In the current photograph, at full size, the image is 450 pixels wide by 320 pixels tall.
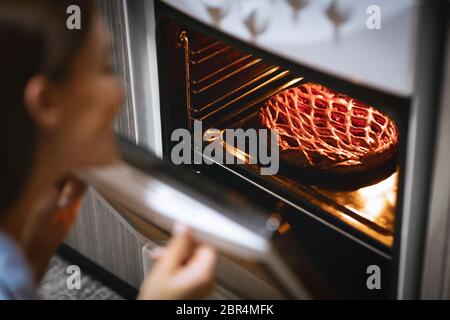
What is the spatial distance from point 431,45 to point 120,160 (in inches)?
16.5

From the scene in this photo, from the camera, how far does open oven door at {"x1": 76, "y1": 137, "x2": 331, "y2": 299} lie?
68cm

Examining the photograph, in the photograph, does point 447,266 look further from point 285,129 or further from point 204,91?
point 204,91

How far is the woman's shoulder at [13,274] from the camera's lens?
2.62ft

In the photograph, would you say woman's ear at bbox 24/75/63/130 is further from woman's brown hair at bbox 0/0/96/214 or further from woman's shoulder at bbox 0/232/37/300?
woman's shoulder at bbox 0/232/37/300

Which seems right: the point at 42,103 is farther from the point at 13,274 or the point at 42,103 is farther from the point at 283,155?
the point at 283,155

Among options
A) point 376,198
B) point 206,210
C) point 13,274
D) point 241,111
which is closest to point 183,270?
point 206,210

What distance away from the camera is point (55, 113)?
2.09 feet

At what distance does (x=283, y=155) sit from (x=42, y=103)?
757 millimetres

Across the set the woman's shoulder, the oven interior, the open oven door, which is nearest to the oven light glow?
the oven interior

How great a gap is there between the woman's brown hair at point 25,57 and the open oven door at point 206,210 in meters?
0.10

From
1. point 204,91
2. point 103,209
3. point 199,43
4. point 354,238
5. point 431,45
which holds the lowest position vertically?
point 103,209

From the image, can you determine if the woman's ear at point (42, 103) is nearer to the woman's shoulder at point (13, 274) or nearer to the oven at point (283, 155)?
the oven at point (283, 155)

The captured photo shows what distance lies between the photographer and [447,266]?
102 centimetres
